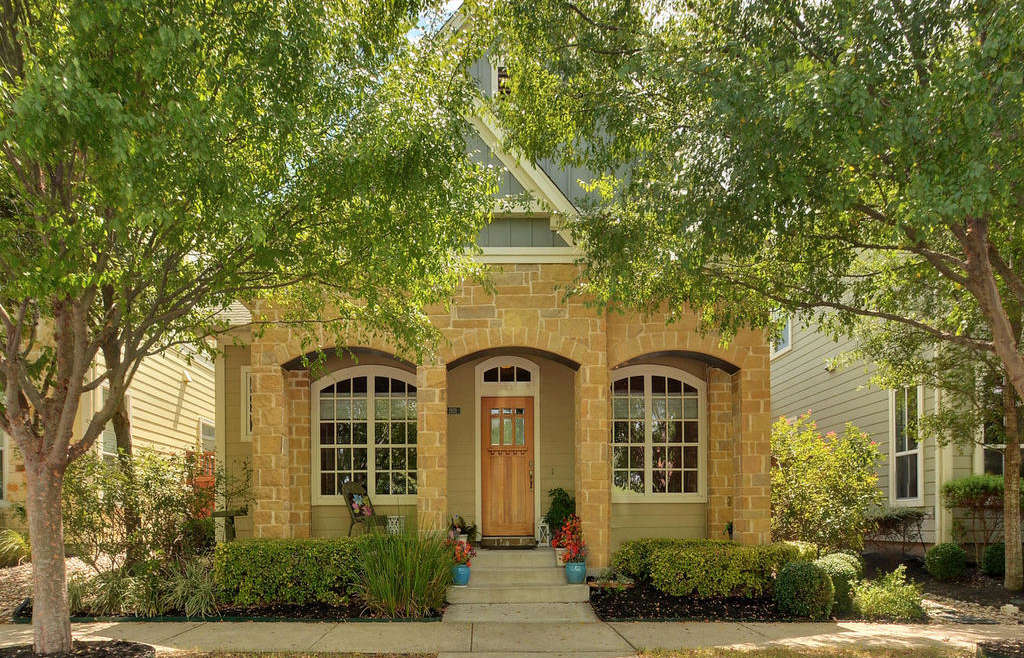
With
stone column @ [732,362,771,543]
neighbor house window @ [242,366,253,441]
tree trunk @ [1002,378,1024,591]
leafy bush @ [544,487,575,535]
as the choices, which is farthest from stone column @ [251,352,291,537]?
tree trunk @ [1002,378,1024,591]

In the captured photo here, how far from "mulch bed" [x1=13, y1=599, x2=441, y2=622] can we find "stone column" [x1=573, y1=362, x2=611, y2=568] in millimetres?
2333

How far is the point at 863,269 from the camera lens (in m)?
11.1

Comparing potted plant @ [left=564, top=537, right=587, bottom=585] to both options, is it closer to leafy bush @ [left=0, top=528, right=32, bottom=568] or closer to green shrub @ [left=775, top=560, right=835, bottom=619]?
green shrub @ [left=775, top=560, right=835, bottom=619]

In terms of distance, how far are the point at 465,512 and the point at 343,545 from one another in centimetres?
301

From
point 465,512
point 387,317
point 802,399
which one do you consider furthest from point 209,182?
point 802,399

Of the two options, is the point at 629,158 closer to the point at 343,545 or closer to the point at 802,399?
the point at 343,545

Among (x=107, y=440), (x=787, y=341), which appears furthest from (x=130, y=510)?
(x=787, y=341)

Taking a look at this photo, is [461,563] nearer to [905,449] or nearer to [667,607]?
[667,607]

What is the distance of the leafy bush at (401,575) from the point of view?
9562 millimetres

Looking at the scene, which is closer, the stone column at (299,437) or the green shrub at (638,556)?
the green shrub at (638,556)

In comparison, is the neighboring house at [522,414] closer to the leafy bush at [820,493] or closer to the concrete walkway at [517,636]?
the leafy bush at [820,493]

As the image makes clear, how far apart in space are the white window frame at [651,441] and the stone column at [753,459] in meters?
1.21

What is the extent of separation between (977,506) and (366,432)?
9146 mm

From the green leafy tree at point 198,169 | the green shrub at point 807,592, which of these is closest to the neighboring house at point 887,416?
the green shrub at point 807,592
